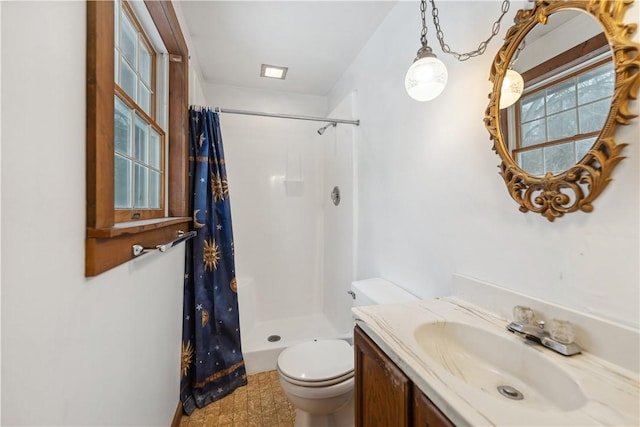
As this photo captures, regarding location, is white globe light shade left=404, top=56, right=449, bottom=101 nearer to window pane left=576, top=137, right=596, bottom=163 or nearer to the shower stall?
window pane left=576, top=137, right=596, bottom=163

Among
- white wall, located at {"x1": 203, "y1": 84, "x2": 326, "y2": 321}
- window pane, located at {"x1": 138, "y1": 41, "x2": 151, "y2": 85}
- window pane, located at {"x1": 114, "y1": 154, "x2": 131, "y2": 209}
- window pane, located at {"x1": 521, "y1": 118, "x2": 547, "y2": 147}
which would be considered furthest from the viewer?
white wall, located at {"x1": 203, "y1": 84, "x2": 326, "y2": 321}

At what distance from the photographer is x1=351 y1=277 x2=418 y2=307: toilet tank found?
1417mm

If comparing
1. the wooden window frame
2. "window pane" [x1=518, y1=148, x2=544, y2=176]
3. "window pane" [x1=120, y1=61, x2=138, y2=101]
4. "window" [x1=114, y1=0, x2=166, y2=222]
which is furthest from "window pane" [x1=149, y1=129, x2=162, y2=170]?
"window pane" [x1=518, y1=148, x2=544, y2=176]

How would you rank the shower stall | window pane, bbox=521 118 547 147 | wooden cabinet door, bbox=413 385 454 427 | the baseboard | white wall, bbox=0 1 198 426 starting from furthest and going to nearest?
the shower stall < the baseboard < window pane, bbox=521 118 547 147 < wooden cabinet door, bbox=413 385 454 427 < white wall, bbox=0 1 198 426

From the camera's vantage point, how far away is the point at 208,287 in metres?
1.91

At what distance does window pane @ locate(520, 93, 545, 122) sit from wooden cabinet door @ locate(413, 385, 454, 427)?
2.97 feet

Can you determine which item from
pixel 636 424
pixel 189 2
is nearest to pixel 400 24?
pixel 189 2

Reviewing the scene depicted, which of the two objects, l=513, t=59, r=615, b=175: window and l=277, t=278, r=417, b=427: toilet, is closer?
l=513, t=59, r=615, b=175: window

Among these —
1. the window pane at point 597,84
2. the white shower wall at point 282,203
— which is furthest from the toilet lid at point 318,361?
the window pane at point 597,84

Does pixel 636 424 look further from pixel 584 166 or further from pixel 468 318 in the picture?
pixel 584 166

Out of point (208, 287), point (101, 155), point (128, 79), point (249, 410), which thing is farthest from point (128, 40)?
point (249, 410)

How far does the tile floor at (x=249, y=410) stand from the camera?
1.64 m

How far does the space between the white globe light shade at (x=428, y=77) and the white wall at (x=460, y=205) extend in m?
0.16

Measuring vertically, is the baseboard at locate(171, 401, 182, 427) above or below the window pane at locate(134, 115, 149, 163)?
below
